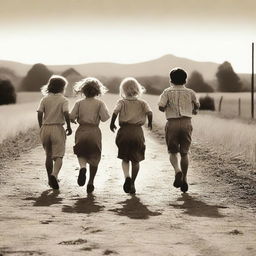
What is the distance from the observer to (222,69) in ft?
428

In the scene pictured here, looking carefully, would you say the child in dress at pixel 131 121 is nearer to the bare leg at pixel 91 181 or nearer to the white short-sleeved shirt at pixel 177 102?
the white short-sleeved shirt at pixel 177 102

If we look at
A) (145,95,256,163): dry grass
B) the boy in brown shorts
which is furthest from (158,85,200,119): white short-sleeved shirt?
(145,95,256,163): dry grass

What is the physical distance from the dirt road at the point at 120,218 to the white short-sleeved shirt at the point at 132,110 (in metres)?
1.09

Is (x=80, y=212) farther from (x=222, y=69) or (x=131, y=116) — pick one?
(x=222, y=69)

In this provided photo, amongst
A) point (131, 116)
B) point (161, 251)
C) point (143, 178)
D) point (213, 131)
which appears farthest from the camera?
point (213, 131)

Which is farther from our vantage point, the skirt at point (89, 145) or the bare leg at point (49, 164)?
the bare leg at point (49, 164)

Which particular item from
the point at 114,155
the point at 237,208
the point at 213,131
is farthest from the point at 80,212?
the point at 213,131

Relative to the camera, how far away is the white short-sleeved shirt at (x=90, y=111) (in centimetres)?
996

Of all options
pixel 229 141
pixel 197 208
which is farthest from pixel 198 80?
pixel 197 208

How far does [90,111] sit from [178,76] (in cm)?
145

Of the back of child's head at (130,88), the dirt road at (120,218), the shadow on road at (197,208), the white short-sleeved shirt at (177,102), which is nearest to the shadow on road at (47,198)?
the dirt road at (120,218)

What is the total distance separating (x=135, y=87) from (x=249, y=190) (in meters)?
2.45

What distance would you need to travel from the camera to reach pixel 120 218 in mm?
7766

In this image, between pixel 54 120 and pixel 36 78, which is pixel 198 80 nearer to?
pixel 36 78
